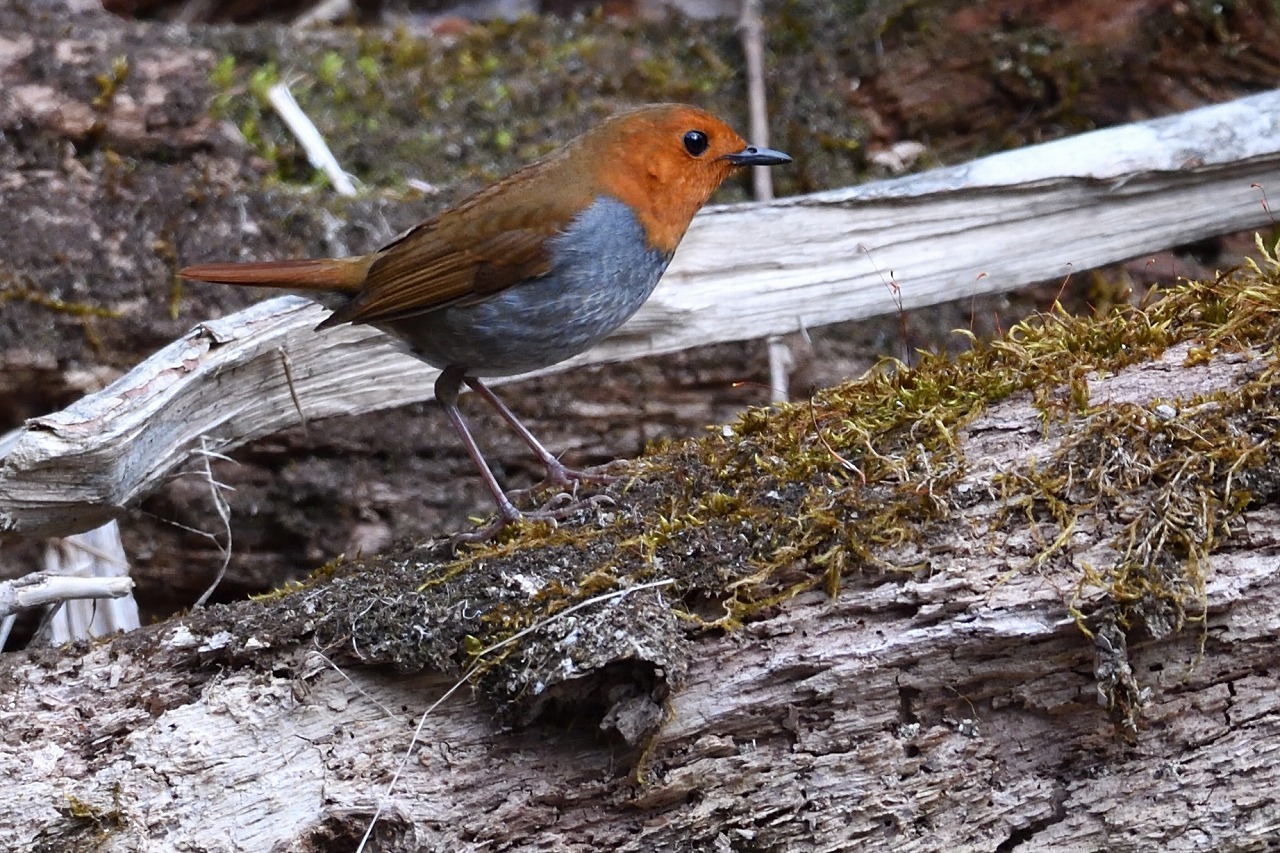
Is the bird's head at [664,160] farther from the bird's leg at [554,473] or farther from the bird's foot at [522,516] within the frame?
the bird's foot at [522,516]

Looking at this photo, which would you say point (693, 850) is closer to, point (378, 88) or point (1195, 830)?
point (1195, 830)

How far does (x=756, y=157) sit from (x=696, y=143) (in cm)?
21

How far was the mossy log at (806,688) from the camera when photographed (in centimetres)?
261

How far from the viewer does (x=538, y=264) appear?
377 cm

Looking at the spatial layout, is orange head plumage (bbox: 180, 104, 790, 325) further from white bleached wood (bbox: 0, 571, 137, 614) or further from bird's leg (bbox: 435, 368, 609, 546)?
white bleached wood (bbox: 0, 571, 137, 614)

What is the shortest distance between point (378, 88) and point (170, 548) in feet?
7.93

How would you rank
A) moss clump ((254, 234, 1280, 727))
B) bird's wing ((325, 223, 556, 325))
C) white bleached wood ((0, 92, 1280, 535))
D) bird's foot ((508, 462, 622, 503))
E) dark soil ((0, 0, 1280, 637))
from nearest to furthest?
moss clump ((254, 234, 1280, 727)) → bird's foot ((508, 462, 622, 503)) → bird's wing ((325, 223, 556, 325)) → white bleached wood ((0, 92, 1280, 535)) → dark soil ((0, 0, 1280, 637))

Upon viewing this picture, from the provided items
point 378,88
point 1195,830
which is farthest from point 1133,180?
point 378,88

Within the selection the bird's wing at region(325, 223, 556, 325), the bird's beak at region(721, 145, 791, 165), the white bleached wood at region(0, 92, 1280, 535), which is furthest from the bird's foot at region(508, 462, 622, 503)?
the bird's beak at region(721, 145, 791, 165)

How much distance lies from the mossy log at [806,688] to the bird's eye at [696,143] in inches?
58.0

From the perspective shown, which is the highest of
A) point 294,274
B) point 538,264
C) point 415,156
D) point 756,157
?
point 415,156

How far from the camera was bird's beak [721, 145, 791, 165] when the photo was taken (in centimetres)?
398

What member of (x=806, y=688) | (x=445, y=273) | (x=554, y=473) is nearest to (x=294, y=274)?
(x=445, y=273)

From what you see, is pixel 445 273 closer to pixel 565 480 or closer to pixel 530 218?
pixel 530 218
